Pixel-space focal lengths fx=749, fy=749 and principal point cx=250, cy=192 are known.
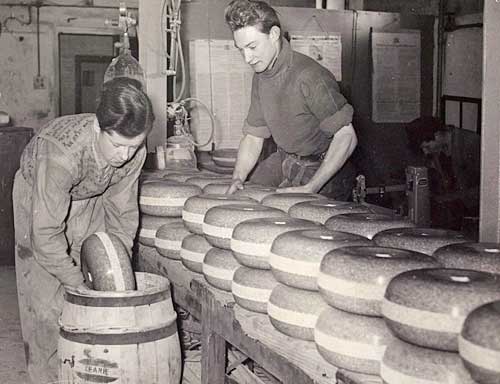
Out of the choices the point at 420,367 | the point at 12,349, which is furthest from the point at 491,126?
the point at 12,349

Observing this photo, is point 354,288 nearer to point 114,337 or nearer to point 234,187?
point 114,337

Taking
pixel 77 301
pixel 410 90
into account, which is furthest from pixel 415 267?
pixel 410 90

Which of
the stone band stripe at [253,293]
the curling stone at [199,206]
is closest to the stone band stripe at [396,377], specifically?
the stone band stripe at [253,293]

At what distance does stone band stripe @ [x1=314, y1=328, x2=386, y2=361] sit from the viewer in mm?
1850

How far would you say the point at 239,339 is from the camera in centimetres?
245

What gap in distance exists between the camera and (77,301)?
267 centimetres

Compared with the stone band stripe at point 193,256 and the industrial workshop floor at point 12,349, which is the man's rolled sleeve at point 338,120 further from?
the industrial workshop floor at point 12,349

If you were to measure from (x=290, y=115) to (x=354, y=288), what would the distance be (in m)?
1.92

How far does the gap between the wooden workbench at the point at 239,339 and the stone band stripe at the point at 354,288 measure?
0.67 ft

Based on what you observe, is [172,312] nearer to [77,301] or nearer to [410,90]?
[77,301]

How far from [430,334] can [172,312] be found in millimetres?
1339

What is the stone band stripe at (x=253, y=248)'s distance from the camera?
2.39 m

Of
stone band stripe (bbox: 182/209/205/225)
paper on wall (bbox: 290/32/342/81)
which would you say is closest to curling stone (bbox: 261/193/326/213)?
stone band stripe (bbox: 182/209/205/225)

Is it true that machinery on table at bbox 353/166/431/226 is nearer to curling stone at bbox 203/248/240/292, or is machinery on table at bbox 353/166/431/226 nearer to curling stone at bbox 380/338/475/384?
curling stone at bbox 203/248/240/292
